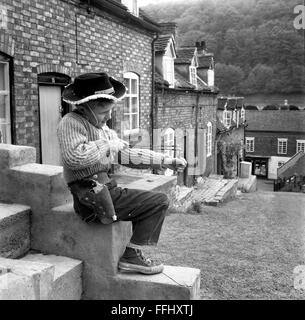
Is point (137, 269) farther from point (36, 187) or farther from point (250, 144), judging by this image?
point (250, 144)

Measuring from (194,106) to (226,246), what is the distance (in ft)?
38.1

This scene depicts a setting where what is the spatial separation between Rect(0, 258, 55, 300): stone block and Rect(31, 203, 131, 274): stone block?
585 millimetres

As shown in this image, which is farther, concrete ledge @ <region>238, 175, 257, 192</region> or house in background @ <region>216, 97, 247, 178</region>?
house in background @ <region>216, 97, 247, 178</region>

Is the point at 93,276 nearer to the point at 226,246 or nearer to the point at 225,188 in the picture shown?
the point at 226,246

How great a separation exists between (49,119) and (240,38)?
18488 mm

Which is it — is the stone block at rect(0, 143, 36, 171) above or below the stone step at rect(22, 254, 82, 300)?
above

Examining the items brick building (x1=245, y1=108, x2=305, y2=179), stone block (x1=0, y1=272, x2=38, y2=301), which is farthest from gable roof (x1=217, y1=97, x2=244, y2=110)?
stone block (x1=0, y1=272, x2=38, y2=301)

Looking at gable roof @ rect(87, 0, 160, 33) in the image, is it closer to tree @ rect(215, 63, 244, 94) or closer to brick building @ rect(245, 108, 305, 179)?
tree @ rect(215, 63, 244, 94)

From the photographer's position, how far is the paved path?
3.99 metres

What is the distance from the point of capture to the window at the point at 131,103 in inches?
398

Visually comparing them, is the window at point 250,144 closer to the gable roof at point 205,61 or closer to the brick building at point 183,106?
the brick building at point 183,106

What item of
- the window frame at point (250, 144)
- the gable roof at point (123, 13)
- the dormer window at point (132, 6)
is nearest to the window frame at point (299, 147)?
the window frame at point (250, 144)

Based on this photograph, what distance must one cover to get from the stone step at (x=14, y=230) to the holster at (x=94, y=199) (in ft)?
1.89

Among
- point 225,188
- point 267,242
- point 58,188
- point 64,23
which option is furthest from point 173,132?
point 58,188
